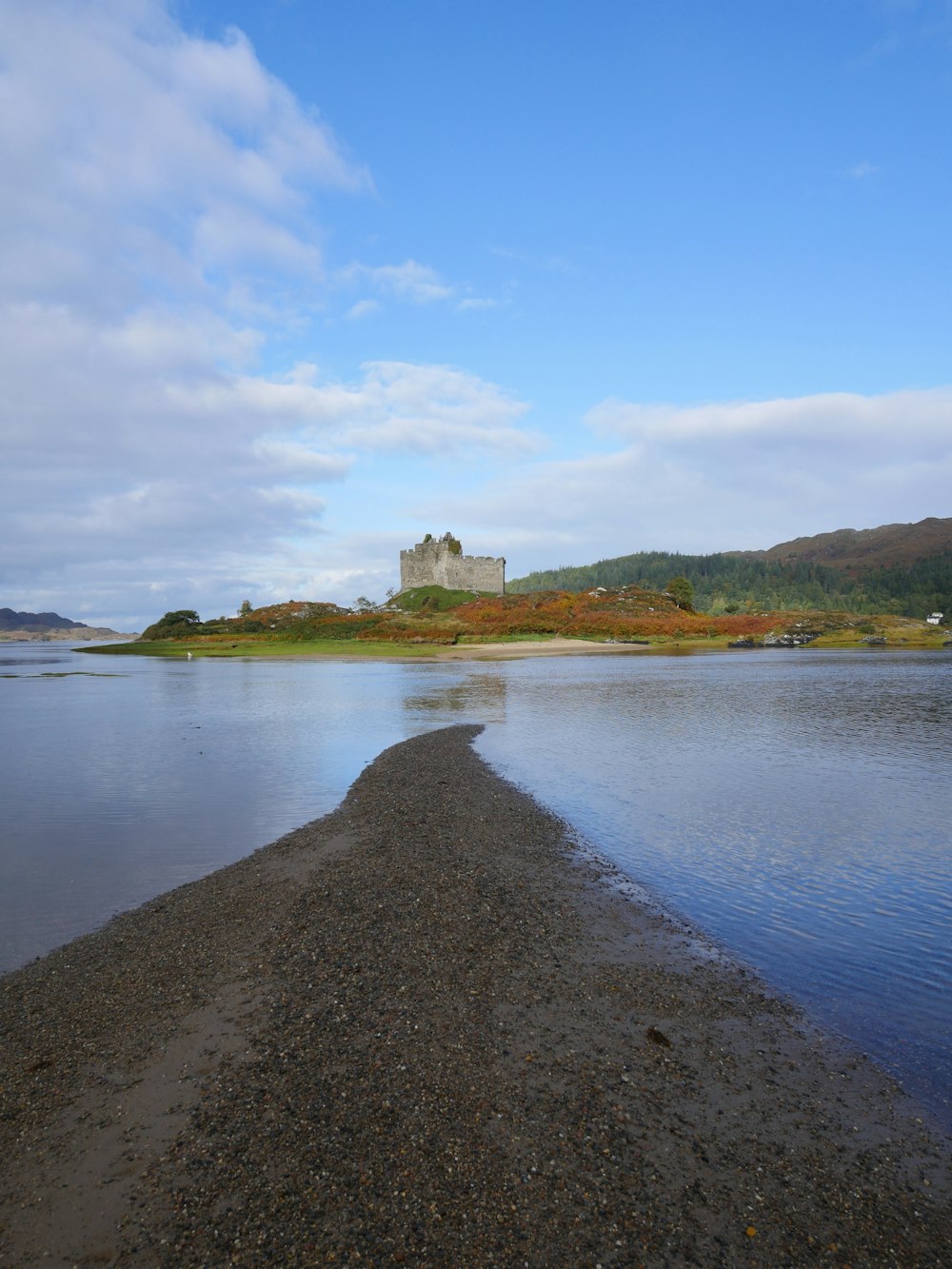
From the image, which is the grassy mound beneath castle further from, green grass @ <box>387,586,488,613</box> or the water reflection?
the water reflection

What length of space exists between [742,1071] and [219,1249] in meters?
5.05

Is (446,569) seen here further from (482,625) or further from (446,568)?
(482,625)

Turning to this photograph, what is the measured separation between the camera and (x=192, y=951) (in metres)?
9.95

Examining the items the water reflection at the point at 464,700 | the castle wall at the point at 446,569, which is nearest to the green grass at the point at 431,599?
the castle wall at the point at 446,569

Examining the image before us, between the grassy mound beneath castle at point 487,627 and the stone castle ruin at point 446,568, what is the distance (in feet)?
13.9

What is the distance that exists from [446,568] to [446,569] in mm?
297

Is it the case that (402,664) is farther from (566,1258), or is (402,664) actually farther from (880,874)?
(566,1258)

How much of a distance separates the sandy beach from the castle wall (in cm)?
14503

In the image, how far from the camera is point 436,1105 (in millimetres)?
6465

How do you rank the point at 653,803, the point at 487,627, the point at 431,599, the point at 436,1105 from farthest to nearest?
the point at 431,599 < the point at 487,627 < the point at 653,803 < the point at 436,1105

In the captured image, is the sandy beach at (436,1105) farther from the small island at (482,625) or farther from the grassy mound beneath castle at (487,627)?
the grassy mound beneath castle at (487,627)

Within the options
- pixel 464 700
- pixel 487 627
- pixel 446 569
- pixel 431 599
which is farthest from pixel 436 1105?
pixel 446 569

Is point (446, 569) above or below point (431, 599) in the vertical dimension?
above

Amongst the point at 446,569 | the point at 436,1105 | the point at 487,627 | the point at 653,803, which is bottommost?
the point at 653,803
